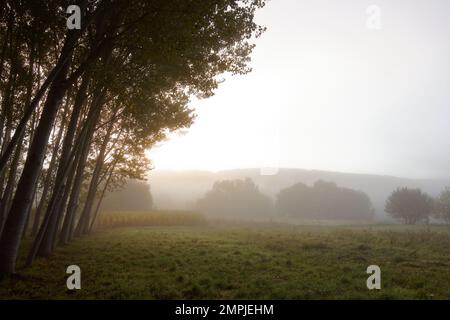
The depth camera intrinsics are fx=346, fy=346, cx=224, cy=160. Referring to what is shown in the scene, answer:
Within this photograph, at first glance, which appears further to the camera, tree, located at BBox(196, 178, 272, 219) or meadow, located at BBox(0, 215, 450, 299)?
tree, located at BBox(196, 178, 272, 219)

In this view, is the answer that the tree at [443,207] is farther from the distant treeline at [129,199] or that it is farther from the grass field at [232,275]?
the grass field at [232,275]

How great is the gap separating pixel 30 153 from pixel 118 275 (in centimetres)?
594

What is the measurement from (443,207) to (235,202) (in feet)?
218

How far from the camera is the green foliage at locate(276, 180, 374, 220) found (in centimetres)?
12362

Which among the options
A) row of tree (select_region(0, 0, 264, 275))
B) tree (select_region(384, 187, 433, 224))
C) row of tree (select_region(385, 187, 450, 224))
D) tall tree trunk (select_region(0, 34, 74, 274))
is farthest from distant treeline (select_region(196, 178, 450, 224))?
tall tree trunk (select_region(0, 34, 74, 274))

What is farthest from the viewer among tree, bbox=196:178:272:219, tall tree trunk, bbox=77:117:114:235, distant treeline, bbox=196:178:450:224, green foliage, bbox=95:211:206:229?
tree, bbox=196:178:272:219

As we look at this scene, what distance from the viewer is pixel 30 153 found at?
13234 mm

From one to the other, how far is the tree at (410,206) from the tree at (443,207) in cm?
419

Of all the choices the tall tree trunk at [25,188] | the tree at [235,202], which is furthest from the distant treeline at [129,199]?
the tall tree trunk at [25,188]

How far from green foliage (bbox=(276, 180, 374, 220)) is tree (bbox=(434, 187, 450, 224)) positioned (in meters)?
29.6

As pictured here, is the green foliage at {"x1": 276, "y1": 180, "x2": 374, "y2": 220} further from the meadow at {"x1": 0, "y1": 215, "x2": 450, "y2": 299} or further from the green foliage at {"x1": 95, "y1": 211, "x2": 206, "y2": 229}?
the meadow at {"x1": 0, "y1": 215, "x2": 450, "y2": 299}

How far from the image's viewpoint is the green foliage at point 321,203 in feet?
406
